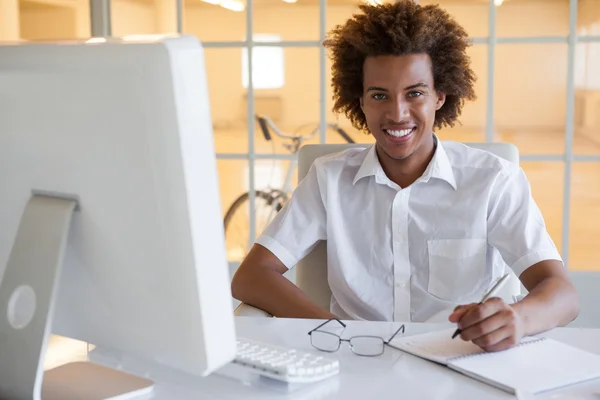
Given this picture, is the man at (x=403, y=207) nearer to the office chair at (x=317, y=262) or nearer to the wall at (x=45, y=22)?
the office chair at (x=317, y=262)

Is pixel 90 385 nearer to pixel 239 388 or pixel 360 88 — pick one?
pixel 239 388

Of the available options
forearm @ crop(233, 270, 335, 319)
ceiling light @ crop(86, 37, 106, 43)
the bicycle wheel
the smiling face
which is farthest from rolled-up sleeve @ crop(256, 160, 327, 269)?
the bicycle wheel

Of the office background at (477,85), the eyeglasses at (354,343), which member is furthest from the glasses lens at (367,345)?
the office background at (477,85)

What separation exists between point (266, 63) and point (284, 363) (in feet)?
7.35

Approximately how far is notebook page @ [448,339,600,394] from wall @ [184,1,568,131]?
196 cm

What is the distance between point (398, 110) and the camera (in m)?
1.95

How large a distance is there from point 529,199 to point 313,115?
1520 mm

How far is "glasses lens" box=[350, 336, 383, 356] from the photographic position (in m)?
1.36

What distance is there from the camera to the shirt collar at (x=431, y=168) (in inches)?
77.9

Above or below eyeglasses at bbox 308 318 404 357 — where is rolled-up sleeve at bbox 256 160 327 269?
above

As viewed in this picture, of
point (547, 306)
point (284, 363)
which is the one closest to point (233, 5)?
point (547, 306)

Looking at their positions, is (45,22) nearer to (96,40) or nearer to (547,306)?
(547,306)

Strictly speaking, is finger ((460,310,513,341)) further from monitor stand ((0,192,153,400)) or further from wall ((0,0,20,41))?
wall ((0,0,20,41))

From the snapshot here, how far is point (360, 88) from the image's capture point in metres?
2.21
